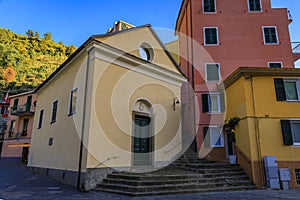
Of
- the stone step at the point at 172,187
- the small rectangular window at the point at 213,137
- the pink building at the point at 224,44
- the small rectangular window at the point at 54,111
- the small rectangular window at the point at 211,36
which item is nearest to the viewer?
the stone step at the point at 172,187

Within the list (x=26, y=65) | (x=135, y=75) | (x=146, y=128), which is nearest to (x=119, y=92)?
(x=135, y=75)

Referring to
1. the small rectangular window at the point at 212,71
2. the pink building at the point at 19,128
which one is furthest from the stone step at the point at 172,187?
the pink building at the point at 19,128

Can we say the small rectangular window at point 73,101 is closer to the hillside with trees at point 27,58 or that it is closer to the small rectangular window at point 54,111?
the small rectangular window at point 54,111

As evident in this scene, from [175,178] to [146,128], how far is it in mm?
3195

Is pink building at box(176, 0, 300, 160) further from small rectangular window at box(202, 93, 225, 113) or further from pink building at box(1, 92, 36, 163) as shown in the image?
pink building at box(1, 92, 36, 163)

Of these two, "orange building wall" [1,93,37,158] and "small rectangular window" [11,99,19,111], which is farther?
"small rectangular window" [11,99,19,111]

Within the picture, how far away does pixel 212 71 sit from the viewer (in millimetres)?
14594

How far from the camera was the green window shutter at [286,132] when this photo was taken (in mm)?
8469

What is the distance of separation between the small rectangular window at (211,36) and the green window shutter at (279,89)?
6.95 m

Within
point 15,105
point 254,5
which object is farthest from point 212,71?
point 15,105

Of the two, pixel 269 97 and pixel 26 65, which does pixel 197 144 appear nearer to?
pixel 269 97

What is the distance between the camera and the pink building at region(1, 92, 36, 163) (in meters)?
22.9

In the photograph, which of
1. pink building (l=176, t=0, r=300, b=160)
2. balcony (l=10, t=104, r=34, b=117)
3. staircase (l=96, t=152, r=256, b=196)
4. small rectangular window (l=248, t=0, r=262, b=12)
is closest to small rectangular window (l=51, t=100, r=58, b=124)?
staircase (l=96, t=152, r=256, b=196)

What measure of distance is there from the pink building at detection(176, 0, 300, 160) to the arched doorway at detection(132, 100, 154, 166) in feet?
15.5
